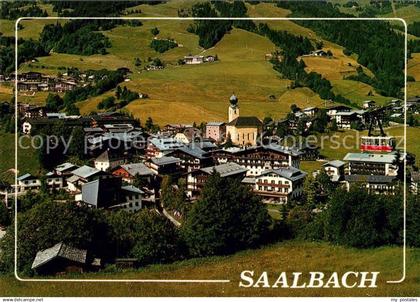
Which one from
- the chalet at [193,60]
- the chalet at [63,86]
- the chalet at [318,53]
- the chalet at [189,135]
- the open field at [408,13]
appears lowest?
the chalet at [189,135]

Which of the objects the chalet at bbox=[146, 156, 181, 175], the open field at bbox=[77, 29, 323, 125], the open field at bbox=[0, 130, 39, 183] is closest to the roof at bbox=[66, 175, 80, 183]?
the open field at bbox=[0, 130, 39, 183]

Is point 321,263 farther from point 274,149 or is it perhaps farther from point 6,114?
point 6,114

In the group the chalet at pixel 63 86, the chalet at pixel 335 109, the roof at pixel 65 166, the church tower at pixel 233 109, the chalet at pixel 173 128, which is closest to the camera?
the roof at pixel 65 166

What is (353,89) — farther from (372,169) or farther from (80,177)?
(80,177)

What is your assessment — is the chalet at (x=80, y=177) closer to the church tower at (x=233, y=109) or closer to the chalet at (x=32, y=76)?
the chalet at (x=32, y=76)

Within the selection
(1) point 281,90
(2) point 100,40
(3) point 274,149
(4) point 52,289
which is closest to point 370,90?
(1) point 281,90

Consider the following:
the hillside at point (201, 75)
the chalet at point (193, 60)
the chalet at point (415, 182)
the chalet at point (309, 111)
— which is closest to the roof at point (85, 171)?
the hillside at point (201, 75)
